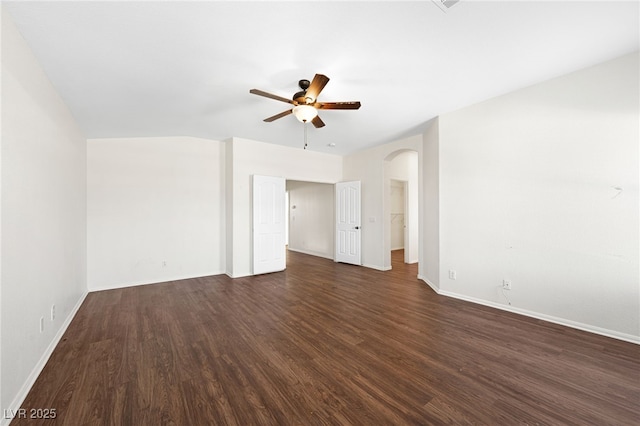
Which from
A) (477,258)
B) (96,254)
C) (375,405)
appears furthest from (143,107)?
(477,258)

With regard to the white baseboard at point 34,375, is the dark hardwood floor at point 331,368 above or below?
below

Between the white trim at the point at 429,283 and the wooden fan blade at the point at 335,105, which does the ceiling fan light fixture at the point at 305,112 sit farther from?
the white trim at the point at 429,283

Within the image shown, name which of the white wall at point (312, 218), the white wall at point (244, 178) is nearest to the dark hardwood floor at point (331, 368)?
the white wall at point (244, 178)

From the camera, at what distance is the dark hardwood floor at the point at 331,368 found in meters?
1.62

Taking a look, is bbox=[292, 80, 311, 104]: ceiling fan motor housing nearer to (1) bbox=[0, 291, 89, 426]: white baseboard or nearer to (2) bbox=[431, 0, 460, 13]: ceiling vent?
(2) bbox=[431, 0, 460, 13]: ceiling vent

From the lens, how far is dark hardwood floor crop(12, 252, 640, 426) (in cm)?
162

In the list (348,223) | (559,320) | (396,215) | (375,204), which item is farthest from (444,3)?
(396,215)

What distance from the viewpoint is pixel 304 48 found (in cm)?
223

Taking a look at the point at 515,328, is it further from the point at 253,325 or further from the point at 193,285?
the point at 193,285

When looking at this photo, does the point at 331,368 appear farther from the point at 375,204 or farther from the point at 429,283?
the point at 375,204

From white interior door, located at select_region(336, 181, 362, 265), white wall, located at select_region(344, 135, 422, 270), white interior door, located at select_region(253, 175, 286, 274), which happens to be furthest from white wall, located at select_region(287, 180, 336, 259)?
white interior door, located at select_region(253, 175, 286, 274)

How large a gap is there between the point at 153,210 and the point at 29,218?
112 inches

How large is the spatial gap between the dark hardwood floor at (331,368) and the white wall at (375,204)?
2.28 metres

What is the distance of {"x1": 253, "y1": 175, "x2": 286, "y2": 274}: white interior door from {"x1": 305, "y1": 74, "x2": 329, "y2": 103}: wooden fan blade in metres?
2.84
